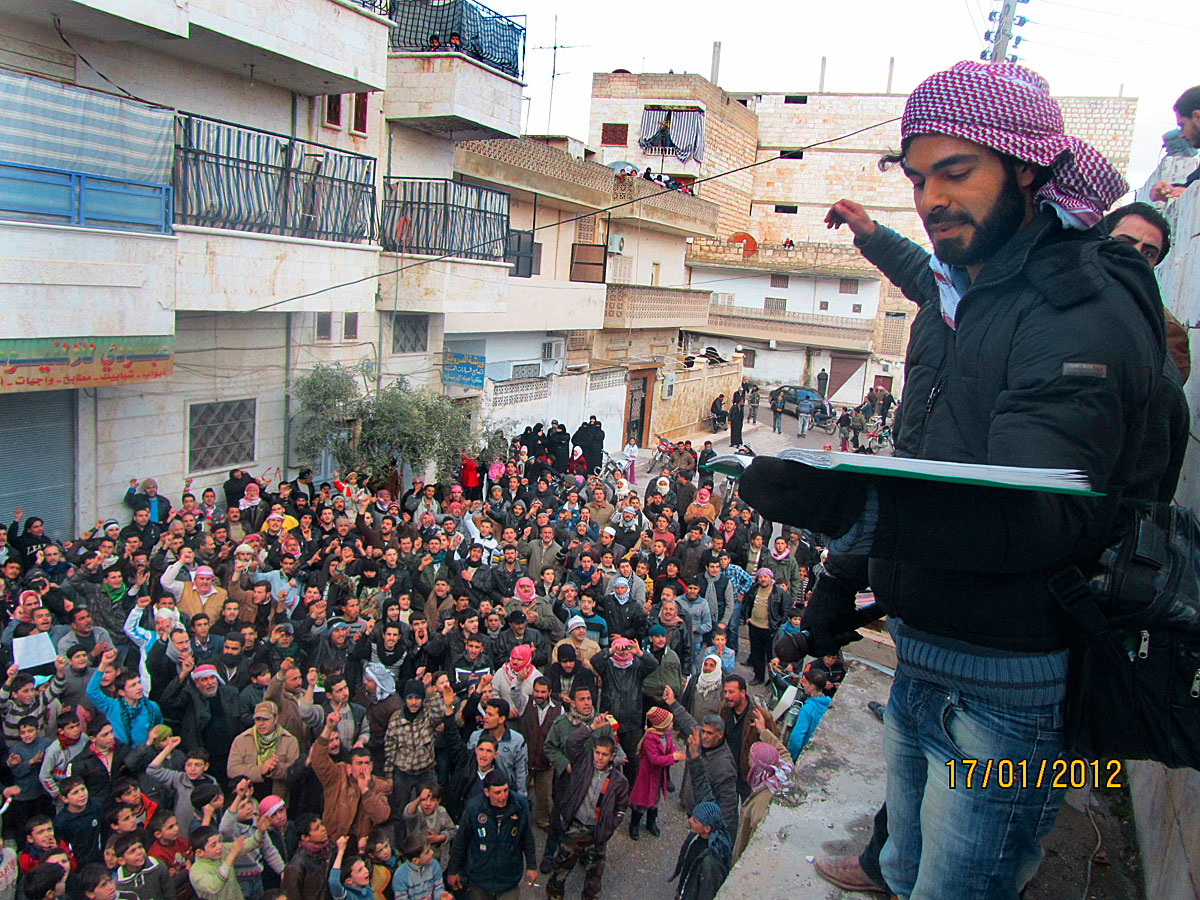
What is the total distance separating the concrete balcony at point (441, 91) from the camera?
48.2 ft

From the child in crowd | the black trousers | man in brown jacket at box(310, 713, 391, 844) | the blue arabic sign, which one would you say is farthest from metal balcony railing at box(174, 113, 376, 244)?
the black trousers

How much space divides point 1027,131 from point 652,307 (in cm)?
2365

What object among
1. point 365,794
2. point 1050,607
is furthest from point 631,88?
point 1050,607

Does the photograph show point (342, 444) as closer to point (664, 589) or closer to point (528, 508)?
point (528, 508)

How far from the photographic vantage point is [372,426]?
13320mm

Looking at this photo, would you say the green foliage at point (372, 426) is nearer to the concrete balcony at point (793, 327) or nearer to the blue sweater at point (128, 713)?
the blue sweater at point (128, 713)

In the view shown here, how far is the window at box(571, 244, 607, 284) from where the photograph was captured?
23.0 meters

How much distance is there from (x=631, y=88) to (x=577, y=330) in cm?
1772

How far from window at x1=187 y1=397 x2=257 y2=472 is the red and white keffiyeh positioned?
39.6ft

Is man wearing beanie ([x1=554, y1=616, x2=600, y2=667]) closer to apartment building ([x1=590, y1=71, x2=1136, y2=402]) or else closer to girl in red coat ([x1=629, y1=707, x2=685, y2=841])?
girl in red coat ([x1=629, y1=707, x2=685, y2=841])

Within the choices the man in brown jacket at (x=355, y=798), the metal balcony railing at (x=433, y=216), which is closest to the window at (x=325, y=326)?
the metal balcony railing at (x=433, y=216)

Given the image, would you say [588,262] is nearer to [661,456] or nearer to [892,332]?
[661,456]

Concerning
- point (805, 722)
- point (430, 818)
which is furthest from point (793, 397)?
point (430, 818)

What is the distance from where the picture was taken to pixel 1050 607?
1.97 m
